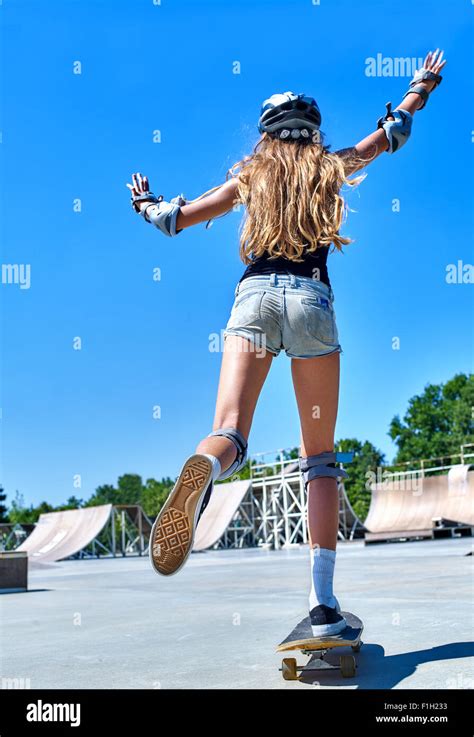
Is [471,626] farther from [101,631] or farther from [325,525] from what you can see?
[101,631]

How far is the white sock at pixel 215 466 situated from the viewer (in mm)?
2348

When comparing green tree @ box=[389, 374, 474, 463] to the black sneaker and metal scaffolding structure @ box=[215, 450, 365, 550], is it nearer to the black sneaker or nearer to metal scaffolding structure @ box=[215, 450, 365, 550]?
metal scaffolding structure @ box=[215, 450, 365, 550]

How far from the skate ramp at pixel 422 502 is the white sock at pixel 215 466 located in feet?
80.0

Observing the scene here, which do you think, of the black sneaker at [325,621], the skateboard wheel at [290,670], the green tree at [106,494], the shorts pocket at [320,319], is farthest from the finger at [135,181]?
the green tree at [106,494]

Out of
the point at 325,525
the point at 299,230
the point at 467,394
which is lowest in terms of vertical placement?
the point at 325,525

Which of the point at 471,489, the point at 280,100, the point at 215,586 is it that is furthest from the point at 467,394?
the point at 280,100

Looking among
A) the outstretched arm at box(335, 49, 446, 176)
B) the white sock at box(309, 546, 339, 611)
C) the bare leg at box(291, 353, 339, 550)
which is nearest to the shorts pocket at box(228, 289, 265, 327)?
the bare leg at box(291, 353, 339, 550)

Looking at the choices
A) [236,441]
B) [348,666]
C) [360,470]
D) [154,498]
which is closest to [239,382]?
[236,441]

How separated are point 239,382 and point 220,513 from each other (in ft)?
97.8

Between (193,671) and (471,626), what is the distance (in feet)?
4.99

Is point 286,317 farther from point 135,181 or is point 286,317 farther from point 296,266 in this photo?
point 135,181

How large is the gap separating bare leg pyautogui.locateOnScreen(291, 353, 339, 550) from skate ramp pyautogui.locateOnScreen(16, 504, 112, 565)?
86.2 ft

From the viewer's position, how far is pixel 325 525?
2791 mm

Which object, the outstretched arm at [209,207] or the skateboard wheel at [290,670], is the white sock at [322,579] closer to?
the skateboard wheel at [290,670]
